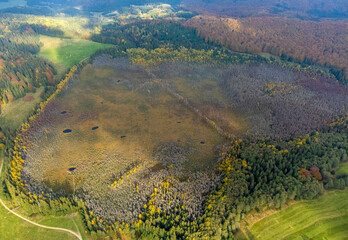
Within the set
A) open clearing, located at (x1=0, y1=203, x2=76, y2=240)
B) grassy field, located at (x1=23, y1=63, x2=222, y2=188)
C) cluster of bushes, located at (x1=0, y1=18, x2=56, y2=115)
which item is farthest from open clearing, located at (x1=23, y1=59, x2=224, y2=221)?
cluster of bushes, located at (x1=0, y1=18, x2=56, y2=115)

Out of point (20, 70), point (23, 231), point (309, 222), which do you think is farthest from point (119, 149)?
point (20, 70)

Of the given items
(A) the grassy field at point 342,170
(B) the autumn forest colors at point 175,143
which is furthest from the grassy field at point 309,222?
(A) the grassy field at point 342,170

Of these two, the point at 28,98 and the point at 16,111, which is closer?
the point at 16,111

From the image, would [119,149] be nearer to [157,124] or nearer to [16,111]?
[157,124]

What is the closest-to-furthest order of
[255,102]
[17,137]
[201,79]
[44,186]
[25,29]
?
[44,186]
[17,137]
[255,102]
[201,79]
[25,29]

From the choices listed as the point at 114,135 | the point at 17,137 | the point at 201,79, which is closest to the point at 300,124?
the point at 201,79

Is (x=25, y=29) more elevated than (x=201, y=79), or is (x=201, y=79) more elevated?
(x=25, y=29)

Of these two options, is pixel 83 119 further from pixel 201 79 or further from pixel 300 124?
pixel 300 124
